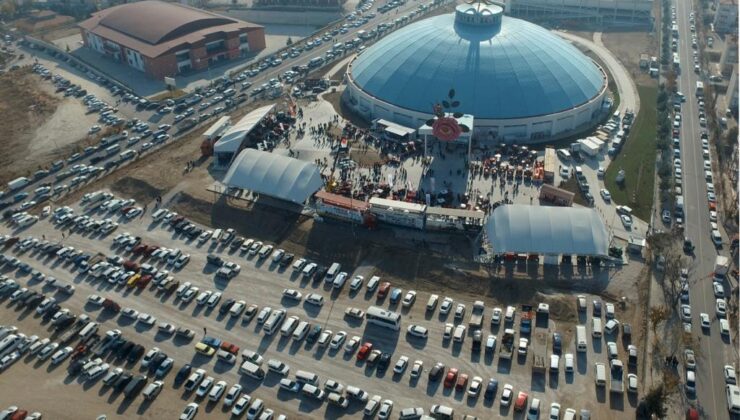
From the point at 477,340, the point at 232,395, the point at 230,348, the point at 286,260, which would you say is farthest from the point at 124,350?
the point at 477,340

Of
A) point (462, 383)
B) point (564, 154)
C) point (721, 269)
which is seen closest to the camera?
point (462, 383)

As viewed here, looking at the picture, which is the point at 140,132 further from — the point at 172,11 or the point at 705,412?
the point at 705,412

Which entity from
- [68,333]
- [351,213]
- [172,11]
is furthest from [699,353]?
[172,11]

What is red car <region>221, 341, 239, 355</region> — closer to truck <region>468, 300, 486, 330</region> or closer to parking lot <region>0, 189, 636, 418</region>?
parking lot <region>0, 189, 636, 418</region>

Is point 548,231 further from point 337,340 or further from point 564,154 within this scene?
point 337,340

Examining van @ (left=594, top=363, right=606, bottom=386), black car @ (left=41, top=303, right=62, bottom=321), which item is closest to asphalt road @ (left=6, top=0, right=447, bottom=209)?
black car @ (left=41, top=303, right=62, bottom=321)

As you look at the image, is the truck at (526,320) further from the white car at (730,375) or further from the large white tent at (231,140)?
the large white tent at (231,140)

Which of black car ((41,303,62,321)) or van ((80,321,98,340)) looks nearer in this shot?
van ((80,321,98,340))
